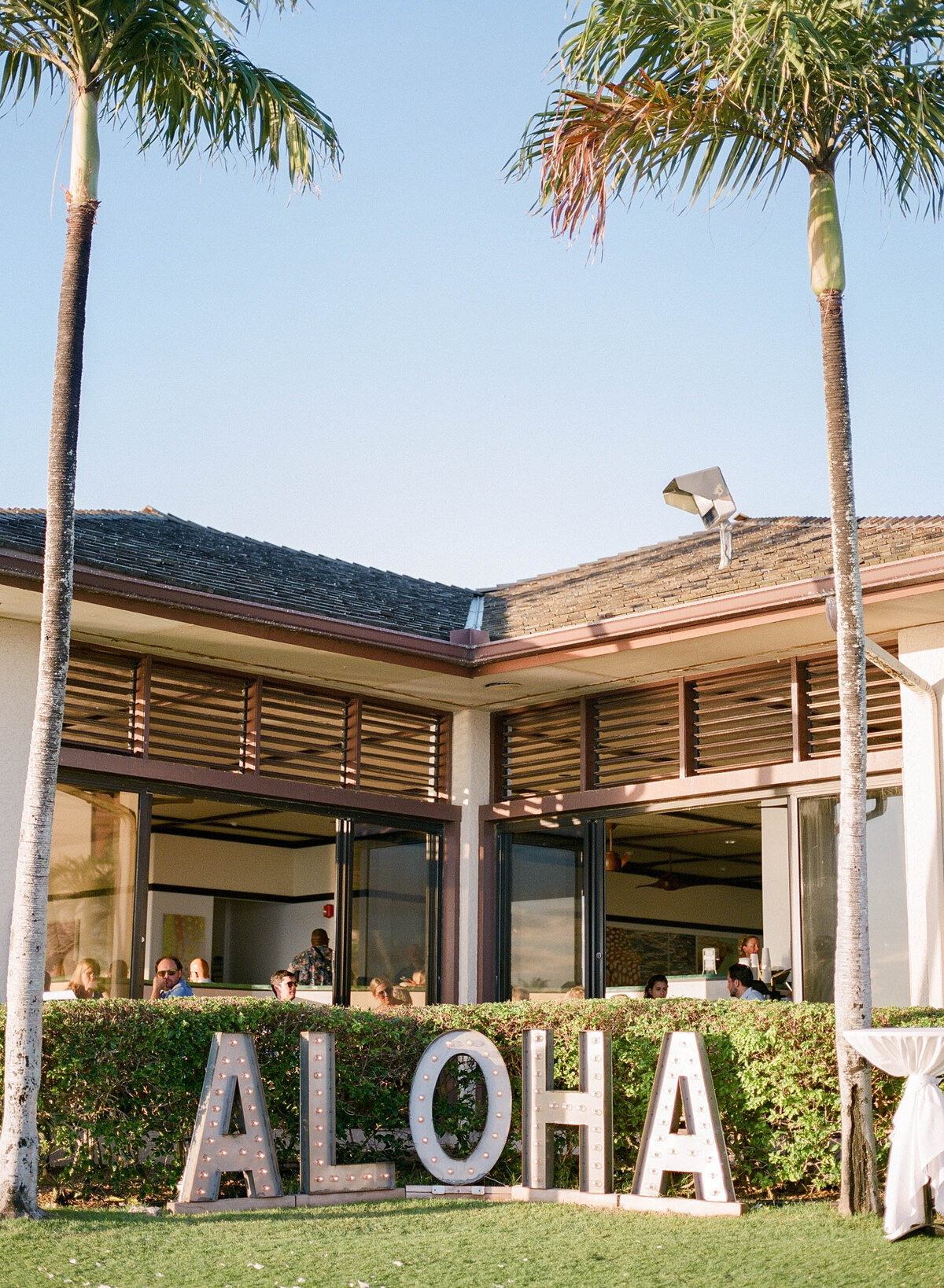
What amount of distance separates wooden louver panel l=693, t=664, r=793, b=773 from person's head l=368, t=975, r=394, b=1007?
3.02 metres

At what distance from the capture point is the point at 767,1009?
323 inches

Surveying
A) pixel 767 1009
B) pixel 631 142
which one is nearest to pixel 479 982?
pixel 767 1009

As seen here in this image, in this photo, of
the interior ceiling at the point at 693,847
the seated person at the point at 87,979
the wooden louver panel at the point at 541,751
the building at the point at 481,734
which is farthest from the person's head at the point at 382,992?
the interior ceiling at the point at 693,847

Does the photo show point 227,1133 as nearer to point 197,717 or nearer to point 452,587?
point 197,717

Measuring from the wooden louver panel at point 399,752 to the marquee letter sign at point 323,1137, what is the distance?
13.4 feet

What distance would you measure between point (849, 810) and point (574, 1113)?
2269 mm

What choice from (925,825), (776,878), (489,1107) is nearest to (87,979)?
(489,1107)

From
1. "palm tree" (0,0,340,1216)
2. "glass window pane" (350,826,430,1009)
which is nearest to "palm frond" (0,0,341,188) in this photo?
"palm tree" (0,0,340,1216)

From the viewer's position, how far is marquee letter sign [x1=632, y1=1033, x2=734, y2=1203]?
7578mm

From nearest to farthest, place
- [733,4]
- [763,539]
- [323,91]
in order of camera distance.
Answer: [733,4] → [323,91] → [763,539]

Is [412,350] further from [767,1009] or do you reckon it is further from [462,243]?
[767,1009]

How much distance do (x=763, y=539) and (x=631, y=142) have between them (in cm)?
510

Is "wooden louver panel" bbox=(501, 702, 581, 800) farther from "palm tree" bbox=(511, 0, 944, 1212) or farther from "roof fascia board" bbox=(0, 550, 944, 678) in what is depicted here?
"palm tree" bbox=(511, 0, 944, 1212)

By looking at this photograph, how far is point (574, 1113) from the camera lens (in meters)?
8.10
